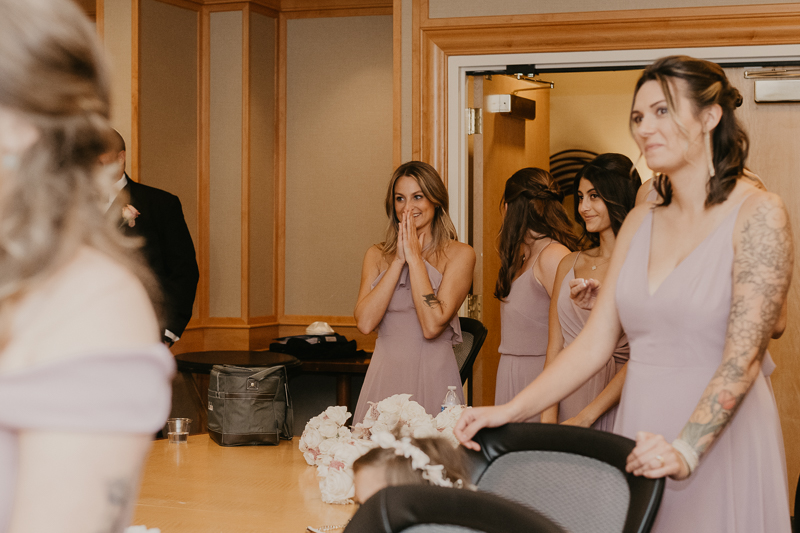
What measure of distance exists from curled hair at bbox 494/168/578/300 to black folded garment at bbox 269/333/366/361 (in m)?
1.72

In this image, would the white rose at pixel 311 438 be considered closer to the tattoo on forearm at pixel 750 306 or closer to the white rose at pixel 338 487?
the white rose at pixel 338 487

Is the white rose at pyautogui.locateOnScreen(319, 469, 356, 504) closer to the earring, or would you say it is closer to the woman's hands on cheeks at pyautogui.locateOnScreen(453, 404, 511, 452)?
the woman's hands on cheeks at pyautogui.locateOnScreen(453, 404, 511, 452)

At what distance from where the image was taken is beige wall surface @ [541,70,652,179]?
7.02 metres

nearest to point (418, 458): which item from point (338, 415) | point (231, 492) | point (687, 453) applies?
point (687, 453)

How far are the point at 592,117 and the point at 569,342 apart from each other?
15.7 ft

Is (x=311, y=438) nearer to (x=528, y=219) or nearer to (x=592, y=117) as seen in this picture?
(x=528, y=219)

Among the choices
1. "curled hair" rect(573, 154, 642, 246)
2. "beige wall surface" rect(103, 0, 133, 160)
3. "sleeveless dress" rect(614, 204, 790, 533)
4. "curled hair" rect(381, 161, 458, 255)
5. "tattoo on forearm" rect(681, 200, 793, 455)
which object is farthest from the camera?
"beige wall surface" rect(103, 0, 133, 160)

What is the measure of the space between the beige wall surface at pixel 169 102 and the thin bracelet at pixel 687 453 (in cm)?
407

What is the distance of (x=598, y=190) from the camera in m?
2.85

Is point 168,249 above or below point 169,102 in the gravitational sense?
below

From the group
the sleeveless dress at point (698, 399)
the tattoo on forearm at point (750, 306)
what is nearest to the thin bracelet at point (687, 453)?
the tattoo on forearm at point (750, 306)

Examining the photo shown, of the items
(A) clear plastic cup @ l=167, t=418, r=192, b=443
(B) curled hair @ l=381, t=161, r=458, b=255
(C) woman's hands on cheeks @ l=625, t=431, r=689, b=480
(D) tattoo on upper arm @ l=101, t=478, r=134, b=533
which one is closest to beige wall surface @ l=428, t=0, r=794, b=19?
(B) curled hair @ l=381, t=161, r=458, b=255

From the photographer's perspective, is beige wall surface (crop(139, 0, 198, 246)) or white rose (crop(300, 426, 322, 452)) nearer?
white rose (crop(300, 426, 322, 452))

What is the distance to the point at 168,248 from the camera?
3.79m
